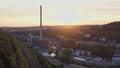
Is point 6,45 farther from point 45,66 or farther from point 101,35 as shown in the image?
point 101,35

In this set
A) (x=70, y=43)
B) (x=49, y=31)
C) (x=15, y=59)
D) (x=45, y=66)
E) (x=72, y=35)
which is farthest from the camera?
(x=49, y=31)

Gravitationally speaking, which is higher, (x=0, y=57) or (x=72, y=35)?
(x=0, y=57)

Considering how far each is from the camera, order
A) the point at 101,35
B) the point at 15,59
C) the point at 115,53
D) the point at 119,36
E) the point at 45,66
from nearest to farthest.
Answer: the point at 15,59 → the point at 45,66 → the point at 115,53 → the point at 119,36 → the point at 101,35

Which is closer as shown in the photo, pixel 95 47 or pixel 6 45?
pixel 6 45

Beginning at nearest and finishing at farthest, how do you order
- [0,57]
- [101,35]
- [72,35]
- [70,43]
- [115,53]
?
[0,57]
[115,53]
[70,43]
[101,35]
[72,35]

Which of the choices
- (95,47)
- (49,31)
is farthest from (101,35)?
(95,47)

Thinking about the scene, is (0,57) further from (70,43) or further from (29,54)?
(70,43)

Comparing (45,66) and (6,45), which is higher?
(6,45)

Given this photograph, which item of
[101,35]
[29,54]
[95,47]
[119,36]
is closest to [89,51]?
[95,47]

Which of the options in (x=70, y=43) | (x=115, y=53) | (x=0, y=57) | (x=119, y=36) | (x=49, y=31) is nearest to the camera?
(x=0, y=57)
